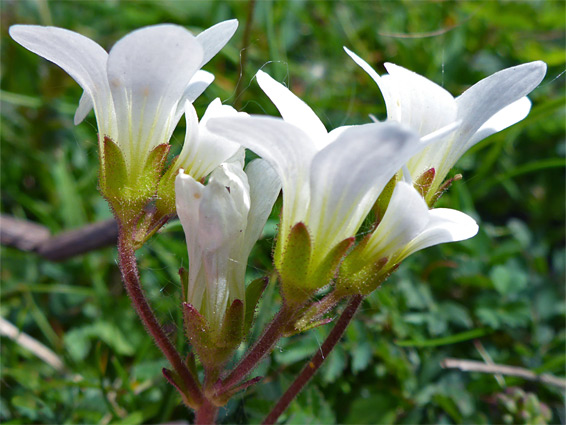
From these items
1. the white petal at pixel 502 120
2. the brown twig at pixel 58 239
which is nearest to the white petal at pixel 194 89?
the white petal at pixel 502 120

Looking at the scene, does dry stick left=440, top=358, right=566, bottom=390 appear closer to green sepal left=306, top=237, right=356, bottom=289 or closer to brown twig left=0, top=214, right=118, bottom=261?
green sepal left=306, top=237, right=356, bottom=289

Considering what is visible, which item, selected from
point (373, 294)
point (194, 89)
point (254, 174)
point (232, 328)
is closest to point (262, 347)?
point (232, 328)

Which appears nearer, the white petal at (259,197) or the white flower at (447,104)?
the white flower at (447,104)

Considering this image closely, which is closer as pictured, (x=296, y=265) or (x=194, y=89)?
(x=296, y=265)

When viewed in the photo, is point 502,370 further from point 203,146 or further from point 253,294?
point 203,146

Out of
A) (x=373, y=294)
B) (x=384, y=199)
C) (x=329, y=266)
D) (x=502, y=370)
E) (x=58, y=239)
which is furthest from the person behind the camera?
(x=58, y=239)

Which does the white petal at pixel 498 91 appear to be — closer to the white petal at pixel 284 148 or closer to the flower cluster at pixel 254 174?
the flower cluster at pixel 254 174

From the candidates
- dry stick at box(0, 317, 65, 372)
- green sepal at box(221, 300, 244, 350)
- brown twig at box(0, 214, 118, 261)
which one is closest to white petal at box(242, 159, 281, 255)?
green sepal at box(221, 300, 244, 350)
